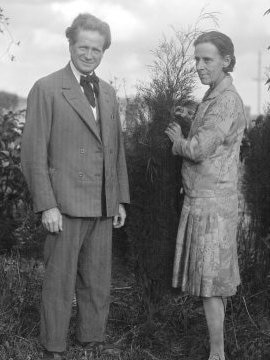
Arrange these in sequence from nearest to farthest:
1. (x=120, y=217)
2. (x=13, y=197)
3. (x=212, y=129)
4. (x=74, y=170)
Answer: (x=212, y=129) < (x=74, y=170) < (x=120, y=217) < (x=13, y=197)

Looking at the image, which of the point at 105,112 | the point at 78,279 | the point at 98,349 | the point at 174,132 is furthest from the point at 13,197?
the point at 174,132

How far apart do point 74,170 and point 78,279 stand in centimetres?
80

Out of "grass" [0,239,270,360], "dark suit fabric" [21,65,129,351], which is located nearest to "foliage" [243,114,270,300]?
"grass" [0,239,270,360]

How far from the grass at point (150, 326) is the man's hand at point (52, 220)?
0.91 m

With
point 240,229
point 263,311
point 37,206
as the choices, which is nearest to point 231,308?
point 263,311

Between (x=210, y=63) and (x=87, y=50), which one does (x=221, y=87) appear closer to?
(x=210, y=63)

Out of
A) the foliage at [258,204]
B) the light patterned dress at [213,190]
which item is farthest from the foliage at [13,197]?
the light patterned dress at [213,190]

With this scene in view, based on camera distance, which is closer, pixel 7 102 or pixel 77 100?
pixel 77 100

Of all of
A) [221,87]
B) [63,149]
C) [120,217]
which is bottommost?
[120,217]

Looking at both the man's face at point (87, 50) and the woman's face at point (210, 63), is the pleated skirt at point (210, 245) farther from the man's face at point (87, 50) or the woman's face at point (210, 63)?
the man's face at point (87, 50)

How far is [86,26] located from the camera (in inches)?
175

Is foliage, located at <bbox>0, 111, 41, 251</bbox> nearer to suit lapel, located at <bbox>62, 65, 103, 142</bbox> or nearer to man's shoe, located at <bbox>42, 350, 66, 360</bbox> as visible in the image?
man's shoe, located at <bbox>42, 350, 66, 360</bbox>

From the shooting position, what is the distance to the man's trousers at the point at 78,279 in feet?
15.0

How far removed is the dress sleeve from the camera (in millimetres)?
4383
